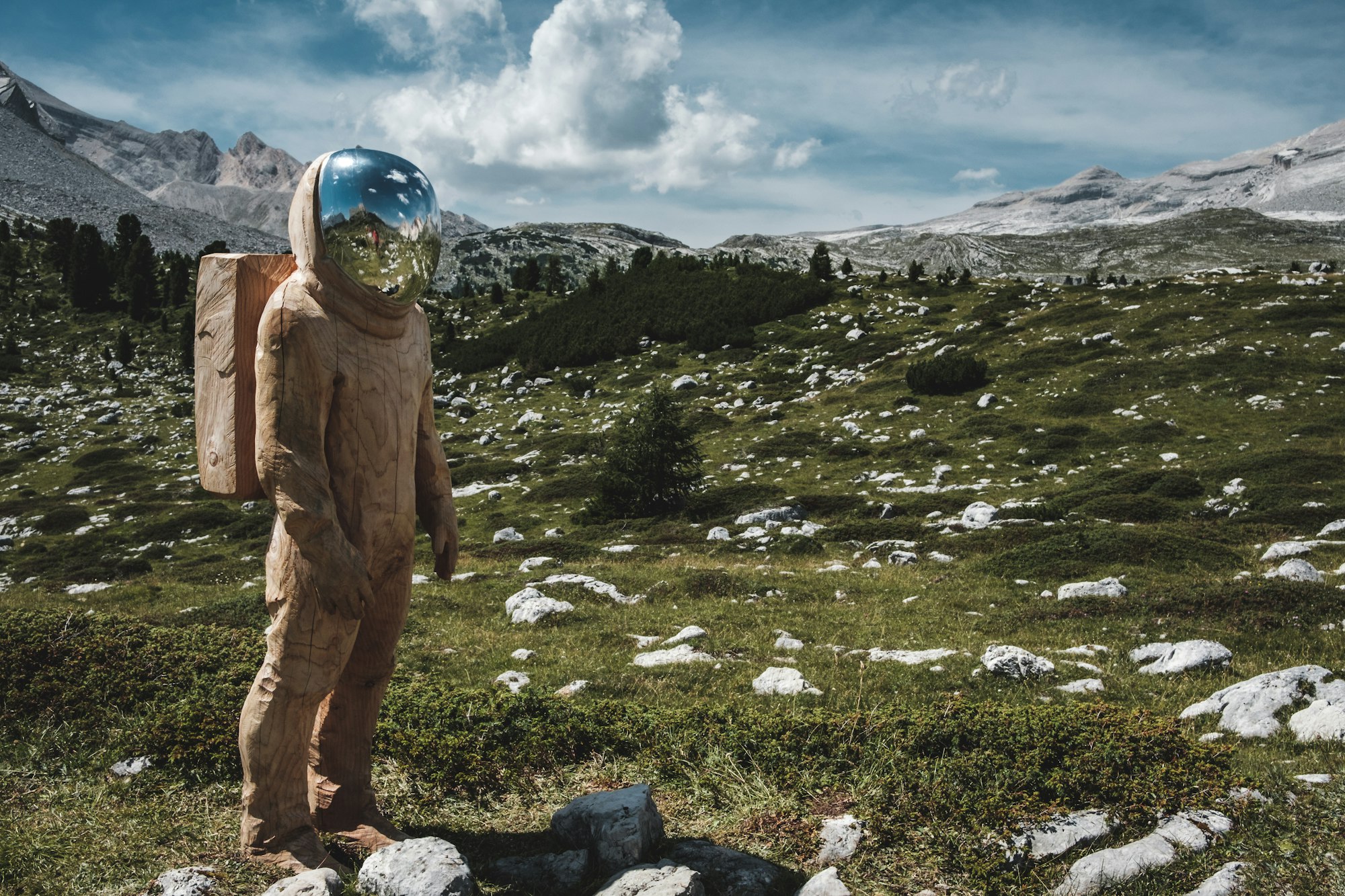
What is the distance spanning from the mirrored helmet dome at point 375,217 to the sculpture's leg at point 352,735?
1.68 metres

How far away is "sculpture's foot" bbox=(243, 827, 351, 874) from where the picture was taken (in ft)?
14.7

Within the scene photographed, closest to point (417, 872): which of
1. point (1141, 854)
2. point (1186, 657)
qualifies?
point (1141, 854)

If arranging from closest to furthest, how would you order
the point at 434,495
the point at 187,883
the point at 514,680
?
the point at 187,883, the point at 434,495, the point at 514,680

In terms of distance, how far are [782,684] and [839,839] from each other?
12.4 ft

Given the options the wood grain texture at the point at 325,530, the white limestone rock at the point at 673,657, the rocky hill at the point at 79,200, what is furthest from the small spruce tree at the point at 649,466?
the rocky hill at the point at 79,200

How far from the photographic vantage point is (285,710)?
4.50 meters

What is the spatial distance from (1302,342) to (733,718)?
32165mm

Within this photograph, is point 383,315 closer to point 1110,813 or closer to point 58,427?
point 1110,813

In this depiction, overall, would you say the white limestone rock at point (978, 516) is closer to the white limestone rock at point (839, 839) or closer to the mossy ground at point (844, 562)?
the mossy ground at point (844, 562)

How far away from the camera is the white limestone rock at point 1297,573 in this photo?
11602mm

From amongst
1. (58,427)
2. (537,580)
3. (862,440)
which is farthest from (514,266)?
(537,580)

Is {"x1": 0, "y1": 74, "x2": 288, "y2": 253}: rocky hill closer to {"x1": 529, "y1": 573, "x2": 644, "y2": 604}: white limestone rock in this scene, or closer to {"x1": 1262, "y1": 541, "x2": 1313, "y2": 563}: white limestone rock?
{"x1": 529, "y1": 573, "x2": 644, "y2": 604}: white limestone rock

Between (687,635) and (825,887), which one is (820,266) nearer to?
(687,635)

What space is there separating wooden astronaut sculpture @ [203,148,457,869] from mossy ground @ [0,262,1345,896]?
0.69 metres
